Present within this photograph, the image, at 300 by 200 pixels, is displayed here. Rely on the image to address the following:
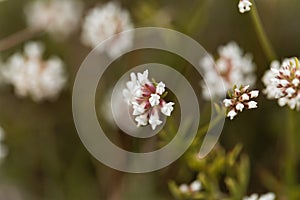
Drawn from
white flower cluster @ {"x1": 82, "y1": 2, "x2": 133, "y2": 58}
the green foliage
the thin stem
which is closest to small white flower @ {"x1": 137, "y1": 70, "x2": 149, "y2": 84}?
the green foliage

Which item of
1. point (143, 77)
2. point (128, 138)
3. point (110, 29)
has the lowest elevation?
point (143, 77)

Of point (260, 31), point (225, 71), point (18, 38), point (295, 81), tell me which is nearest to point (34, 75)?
point (18, 38)

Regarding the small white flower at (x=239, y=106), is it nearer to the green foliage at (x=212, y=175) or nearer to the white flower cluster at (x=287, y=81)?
the white flower cluster at (x=287, y=81)

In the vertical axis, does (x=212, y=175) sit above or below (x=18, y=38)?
below

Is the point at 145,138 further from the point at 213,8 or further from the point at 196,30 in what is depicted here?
the point at 213,8

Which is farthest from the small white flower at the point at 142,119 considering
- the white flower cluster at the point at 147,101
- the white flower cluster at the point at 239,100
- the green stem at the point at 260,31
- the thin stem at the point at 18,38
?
the thin stem at the point at 18,38

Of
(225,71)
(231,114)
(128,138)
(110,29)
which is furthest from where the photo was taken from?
(128,138)

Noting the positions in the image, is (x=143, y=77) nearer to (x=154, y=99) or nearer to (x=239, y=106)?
(x=154, y=99)

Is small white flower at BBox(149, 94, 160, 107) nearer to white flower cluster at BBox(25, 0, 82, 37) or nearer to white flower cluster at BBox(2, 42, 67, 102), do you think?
white flower cluster at BBox(2, 42, 67, 102)
